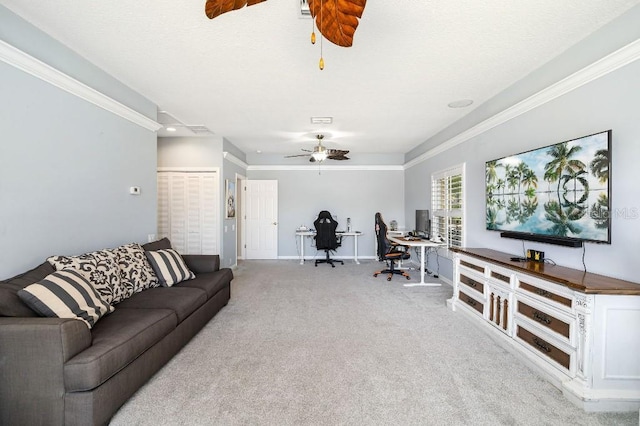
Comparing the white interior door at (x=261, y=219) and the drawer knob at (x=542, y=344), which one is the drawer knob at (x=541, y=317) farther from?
the white interior door at (x=261, y=219)

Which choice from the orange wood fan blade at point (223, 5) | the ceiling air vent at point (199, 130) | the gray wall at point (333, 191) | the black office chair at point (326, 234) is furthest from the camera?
the gray wall at point (333, 191)

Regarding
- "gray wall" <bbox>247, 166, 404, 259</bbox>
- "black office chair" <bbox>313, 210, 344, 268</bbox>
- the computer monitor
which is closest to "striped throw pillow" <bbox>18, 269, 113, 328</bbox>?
"black office chair" <bbox>313, 210, 344, 268</bbox>

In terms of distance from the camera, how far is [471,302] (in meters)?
3.43

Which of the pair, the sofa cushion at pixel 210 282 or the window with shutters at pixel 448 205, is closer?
the sofa cushion at pixel 210 282

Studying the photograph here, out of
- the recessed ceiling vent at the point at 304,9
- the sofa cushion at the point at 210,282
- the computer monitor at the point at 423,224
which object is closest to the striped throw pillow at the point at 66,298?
the sofa cushion at the point at 210,282

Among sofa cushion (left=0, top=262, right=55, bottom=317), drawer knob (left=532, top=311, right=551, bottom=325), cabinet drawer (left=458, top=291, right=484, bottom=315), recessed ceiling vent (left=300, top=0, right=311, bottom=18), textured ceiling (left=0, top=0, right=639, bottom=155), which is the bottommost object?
cabinet drawer (left=458, top=291, right=484, bottom=315)

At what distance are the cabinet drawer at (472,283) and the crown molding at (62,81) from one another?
4.43 m

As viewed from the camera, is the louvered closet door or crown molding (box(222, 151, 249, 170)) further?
crown molding (box(222, 151, 249, 170))

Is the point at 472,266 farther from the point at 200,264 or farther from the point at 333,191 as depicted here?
the point at 333,191

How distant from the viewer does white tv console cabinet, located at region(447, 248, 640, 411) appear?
6.28ft

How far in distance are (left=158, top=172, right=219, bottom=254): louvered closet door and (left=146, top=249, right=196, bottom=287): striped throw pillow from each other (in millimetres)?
2287

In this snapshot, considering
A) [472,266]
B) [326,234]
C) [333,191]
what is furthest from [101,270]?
[333,191]

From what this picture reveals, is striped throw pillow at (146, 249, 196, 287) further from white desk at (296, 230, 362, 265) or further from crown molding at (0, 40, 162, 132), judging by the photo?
white desk at (296, 230, 362, 265)

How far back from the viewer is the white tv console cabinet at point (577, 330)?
1.91 meters
